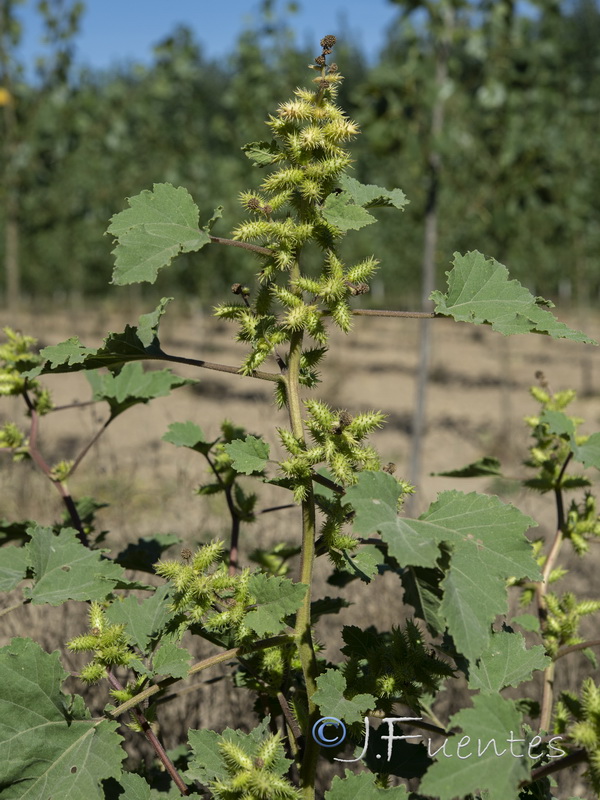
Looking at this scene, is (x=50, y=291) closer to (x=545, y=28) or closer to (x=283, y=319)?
(x=545, y=28)

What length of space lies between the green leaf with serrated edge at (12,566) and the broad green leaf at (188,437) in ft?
1.31

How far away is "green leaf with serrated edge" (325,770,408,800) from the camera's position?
1.16 m

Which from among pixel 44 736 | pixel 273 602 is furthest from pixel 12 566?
pixel 273 602

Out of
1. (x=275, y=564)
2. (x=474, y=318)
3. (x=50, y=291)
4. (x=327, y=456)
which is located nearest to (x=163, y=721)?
(x=275, y=564)

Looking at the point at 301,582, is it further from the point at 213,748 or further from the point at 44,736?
the point at 44,736

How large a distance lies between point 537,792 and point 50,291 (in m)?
23.1

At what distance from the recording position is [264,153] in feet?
4.27

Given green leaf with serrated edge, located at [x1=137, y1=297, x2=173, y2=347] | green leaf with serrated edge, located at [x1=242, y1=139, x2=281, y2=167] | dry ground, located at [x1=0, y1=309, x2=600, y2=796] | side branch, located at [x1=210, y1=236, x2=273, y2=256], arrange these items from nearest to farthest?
1. side branch, located at [x1=210, y1=236, x2=273, y2=256]
2. green leaf with serrated edge, located at [x1=242, y1=139, x2=281, y2=167]
3. green leaf with serrated edge, located at [x1=137, y1=297, x2=173, y2=347]
4. dry ground, located at [x1=0, y1=309, x2=600, y2=796]

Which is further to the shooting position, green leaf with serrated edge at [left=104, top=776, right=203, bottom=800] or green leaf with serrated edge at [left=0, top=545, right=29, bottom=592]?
green leaf with serrated edge at [left=0, top=545, right=29, bottom=592]

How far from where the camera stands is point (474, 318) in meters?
1.22

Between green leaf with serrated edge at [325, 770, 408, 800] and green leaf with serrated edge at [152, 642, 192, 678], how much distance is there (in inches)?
11.9

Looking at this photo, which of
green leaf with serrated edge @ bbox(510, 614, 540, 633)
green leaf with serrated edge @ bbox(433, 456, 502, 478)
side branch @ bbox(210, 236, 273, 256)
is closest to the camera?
side branch @ bbox(210, 236, 273, 256)

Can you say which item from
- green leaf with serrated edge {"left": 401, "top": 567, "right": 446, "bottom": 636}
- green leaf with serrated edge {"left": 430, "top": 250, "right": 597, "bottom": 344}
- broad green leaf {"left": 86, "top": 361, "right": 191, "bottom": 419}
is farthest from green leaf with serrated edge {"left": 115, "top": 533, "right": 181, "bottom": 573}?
green leaf with serrated edge {"left": 430, "top": 250, "right": 597, "bottom": 344}

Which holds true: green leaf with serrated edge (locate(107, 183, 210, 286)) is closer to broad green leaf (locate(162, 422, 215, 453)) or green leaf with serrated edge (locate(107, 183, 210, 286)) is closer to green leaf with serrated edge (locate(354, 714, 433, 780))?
broad green leaf (locate(162, 422, 215, 453))
